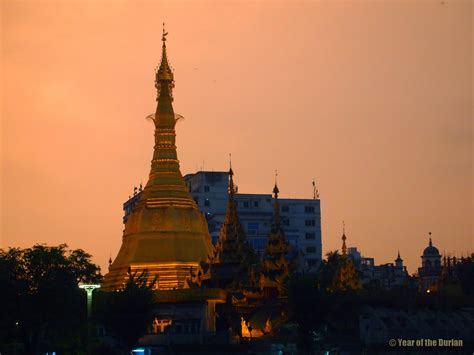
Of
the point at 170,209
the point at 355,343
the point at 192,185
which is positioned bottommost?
the point at 355,343

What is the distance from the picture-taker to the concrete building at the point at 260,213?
424 ft

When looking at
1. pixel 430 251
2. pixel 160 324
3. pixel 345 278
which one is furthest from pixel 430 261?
pixel 160 324

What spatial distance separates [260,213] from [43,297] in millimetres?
66869

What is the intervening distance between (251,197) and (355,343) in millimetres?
64724

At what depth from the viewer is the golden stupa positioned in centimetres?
8806

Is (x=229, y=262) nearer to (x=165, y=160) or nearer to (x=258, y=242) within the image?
(x=165, y=160)

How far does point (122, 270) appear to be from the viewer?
89.2 meters

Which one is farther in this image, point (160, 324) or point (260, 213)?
point (260, 213)

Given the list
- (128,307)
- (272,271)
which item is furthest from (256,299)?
(128,307)

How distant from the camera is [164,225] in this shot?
90.5 m

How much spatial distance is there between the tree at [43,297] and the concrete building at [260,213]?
5669 cm

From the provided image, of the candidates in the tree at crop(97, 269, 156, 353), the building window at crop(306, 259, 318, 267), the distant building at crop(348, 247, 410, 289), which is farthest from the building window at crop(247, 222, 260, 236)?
the tree at crop(97, 269, 156, 353)

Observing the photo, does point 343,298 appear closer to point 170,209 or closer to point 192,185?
point 170,209

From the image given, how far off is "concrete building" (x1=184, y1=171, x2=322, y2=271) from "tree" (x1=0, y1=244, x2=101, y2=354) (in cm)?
5669
